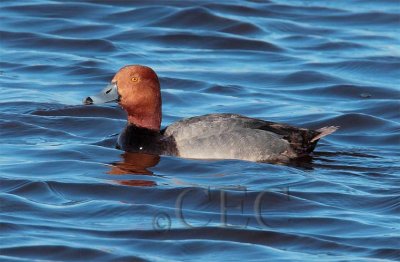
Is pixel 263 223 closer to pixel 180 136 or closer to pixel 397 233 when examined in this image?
pixel 397 233

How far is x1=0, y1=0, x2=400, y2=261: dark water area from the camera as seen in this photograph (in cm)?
843

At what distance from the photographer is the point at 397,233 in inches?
338

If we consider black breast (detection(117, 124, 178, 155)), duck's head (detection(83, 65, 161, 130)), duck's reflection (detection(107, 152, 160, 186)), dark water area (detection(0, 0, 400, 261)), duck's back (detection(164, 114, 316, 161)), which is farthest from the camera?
duck's head (detection(83, 65, 161, 130))

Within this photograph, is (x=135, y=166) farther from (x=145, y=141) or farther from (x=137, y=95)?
(x=137, y=95)

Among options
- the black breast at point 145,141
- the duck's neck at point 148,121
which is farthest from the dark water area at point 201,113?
the duck's neck at point 148,121

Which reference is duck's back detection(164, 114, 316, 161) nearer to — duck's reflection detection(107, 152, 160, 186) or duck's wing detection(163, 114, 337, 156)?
duck's wing detection(163, 114, 337, 156)

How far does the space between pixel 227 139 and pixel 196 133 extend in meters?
0.31

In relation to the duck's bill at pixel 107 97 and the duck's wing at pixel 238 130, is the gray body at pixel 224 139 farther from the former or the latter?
the duck's bill at pixel 107 97

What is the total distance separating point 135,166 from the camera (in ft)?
34.7

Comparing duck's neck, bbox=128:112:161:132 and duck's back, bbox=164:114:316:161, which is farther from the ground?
duck's neck, bbox=128:112:161:132

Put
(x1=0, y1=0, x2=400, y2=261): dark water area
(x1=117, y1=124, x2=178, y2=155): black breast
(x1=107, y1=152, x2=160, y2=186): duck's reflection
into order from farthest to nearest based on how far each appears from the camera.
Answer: (x1=117, y1=124, x2=178, y2=155): black breast < (x1=107, y1=152, x2=160, y2=186): duck's reflection < (x1=0, y1=0, x2=400, y2=261): dark water area

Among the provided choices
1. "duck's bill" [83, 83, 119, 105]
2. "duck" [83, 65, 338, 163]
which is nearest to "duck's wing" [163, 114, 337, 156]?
"duck" [83, 65, 338, 163]

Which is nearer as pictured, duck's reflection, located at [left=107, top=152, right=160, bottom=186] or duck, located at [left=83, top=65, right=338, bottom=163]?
duck's reflection, located at [left=107, top=152, right=160, bottom=186]

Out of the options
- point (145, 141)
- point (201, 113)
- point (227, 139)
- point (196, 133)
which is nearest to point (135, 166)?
point (145, 141)
